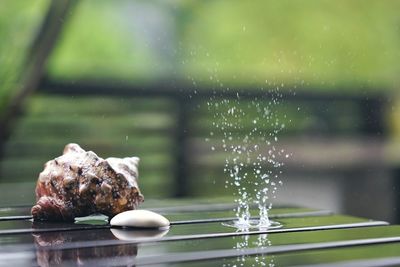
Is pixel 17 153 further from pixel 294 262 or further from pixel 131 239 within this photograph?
pixel 294 262

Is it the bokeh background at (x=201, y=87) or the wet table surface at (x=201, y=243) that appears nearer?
the wet table surface at (x=201, y=243)

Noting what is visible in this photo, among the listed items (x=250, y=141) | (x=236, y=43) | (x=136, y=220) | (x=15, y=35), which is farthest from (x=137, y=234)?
(x=236, y=43)

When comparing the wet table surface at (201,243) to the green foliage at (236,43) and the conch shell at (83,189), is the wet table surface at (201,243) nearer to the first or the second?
the conch shell at (83,189)

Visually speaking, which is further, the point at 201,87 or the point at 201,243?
the point at 201,87

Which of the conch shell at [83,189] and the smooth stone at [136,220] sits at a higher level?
the conch shell at [83,189]

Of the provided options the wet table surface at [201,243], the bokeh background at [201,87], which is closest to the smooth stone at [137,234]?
the wet table surface at [201,243]

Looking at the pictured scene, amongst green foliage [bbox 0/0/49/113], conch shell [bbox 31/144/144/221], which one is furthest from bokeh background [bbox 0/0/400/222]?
conch shell [bbox 31/144/144/221]

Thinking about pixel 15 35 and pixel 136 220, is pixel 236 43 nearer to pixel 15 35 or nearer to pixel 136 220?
pixel 15 35
